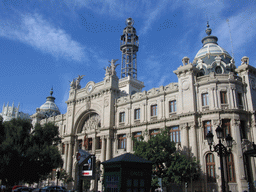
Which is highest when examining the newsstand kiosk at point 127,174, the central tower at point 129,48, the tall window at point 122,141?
the central tower at point 129,48

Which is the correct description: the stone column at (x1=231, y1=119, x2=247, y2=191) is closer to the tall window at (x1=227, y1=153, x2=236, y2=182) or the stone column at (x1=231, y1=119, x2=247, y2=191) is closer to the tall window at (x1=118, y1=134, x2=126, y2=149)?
the tall window at (x1=227, y1=153, x2=236, y2=182)

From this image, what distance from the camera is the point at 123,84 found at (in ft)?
172

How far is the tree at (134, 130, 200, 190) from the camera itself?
95.8 ft

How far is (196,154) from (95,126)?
20.3 m

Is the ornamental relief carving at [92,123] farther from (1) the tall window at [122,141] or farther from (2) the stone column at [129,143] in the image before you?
(2) the stone column at [129,143]

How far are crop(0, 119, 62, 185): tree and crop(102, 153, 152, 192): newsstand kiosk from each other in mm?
19133

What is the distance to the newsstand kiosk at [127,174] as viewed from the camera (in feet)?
39.3

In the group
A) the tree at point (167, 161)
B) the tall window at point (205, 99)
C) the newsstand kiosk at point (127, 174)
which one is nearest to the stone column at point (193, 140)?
the tree at point (167, 161)

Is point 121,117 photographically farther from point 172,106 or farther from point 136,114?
point 172,106

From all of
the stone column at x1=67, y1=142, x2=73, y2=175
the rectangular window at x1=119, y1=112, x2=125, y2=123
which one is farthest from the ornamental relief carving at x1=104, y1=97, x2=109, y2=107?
the stone column at x1=67, y1=142, x2=73, y2=175

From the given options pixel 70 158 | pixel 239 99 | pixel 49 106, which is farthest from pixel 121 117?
pixel 49 106

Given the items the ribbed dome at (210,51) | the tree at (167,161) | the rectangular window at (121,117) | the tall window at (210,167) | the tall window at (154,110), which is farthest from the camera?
the rectangular window at (121,117)

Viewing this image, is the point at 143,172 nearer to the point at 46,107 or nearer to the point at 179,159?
the point at 179,159

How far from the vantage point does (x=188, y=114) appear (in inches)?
1323
